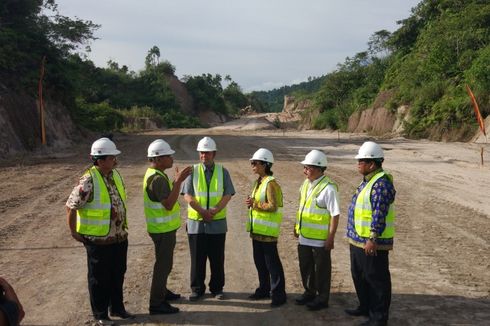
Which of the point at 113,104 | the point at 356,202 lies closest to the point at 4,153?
the point at 356,202

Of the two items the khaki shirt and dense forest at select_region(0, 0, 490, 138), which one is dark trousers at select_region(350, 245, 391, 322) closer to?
the khaki shirt

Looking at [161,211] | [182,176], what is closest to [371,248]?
[182,176]

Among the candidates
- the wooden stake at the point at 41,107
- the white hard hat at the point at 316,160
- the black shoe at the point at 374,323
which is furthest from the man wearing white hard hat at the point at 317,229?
the wooden stake at the point at 41,107

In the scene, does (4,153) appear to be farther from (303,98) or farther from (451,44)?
(303,98)

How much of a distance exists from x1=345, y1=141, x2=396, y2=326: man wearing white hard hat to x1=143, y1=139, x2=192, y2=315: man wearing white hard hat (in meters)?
1.92

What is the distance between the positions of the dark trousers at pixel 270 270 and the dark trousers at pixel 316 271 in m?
0.27

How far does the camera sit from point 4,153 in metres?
19.4

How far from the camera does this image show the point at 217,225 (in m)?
5.78

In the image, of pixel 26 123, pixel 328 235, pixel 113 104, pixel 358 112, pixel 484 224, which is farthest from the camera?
pixel 113 104

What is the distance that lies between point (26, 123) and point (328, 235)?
19.7 meters

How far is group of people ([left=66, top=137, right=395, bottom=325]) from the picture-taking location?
498 cm

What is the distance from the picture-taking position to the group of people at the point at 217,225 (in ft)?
16.3

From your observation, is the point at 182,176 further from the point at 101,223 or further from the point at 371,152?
the point at 371,152

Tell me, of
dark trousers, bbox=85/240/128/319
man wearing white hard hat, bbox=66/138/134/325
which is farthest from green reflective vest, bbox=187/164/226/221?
dark trousers, bbox=85/240/128/319
